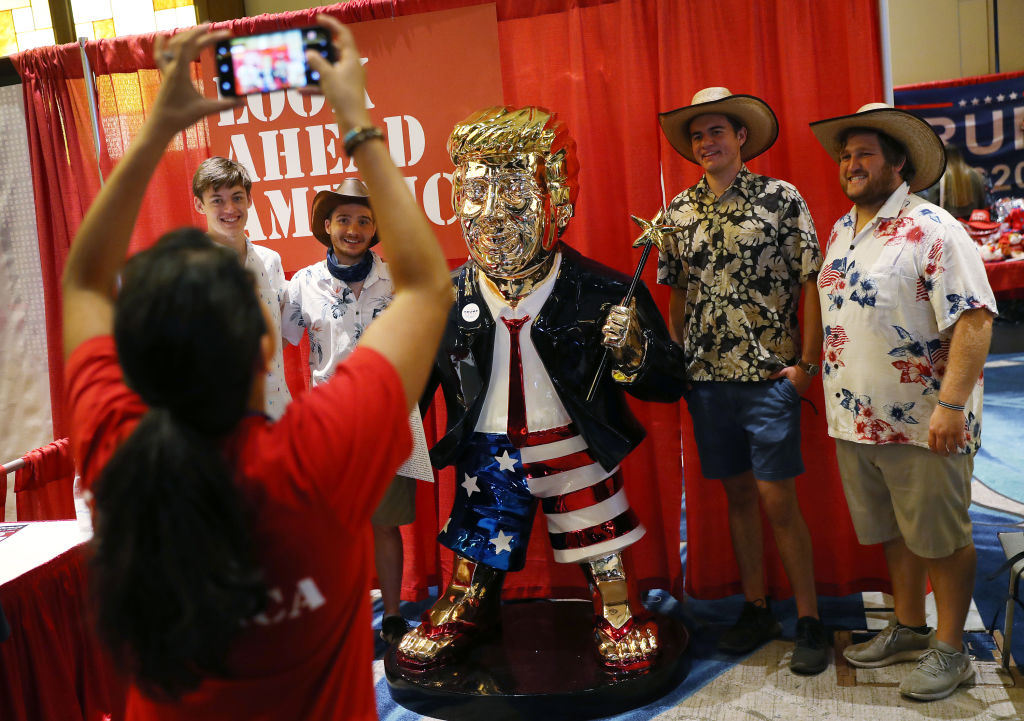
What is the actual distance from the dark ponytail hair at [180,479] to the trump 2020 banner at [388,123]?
2825 mm

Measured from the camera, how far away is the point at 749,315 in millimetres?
3240

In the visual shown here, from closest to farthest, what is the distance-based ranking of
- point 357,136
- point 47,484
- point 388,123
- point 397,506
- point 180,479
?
point 180,479, point 357,136, point 47,484, point 397,506, point 388,123

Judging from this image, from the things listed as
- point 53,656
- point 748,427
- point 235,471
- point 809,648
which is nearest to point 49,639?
point 53,656

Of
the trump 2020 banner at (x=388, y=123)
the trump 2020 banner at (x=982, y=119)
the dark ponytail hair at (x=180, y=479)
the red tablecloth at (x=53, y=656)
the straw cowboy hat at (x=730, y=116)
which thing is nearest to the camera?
the dark ponytail hair at (x=180, y=479)

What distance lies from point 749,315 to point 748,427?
15.6 inches

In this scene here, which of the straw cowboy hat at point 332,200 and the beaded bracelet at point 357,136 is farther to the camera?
the straw cowboy hat at point 332,200

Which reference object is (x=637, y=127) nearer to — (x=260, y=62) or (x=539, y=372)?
(x=539, y=372)

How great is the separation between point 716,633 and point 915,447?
114 cm

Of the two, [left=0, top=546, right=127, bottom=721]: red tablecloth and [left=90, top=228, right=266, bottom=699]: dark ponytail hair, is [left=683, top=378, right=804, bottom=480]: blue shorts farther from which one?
[left=90, top=228, right=266, bottom=699]: dark ponytail hair

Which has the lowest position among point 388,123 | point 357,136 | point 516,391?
point 516,391

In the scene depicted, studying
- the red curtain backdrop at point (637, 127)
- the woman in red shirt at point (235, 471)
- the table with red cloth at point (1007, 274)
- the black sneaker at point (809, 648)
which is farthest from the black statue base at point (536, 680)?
the table with red cloth at point (1007, 274)

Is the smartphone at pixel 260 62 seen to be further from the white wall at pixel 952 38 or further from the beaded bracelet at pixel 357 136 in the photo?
the white wall at pixel 952 38

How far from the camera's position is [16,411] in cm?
429

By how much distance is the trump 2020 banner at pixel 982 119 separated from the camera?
771cm
